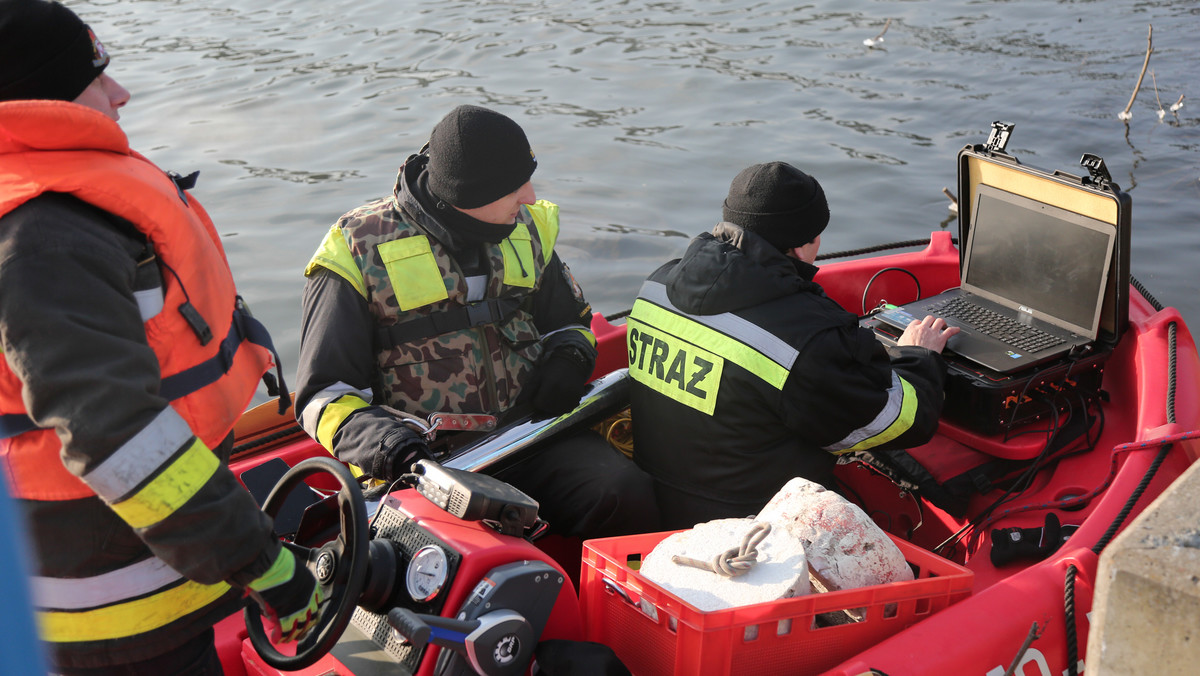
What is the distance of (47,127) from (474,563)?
3.25 ft

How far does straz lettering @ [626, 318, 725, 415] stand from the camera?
2521 mm

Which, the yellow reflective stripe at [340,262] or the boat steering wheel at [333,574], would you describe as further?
the yellow reflective stripe at [340,262]

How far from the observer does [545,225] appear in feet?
9.84

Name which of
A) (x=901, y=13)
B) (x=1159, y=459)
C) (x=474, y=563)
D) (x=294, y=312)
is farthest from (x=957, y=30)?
(x=474, y=563)

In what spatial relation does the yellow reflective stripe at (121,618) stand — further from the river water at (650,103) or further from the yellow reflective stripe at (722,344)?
the river water at (650,103)

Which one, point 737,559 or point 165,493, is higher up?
point 165,493

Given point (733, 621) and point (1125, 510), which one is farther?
point (1125, 510)

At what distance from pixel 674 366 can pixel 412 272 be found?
717 millimetres

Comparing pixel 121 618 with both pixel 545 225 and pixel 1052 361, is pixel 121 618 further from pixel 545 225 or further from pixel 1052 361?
pixel 1052 361

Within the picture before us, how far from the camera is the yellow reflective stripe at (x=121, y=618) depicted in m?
1.65

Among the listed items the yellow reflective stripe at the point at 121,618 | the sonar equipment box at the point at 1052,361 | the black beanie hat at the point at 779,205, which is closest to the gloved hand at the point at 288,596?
the yellow reflective stripe at the point at 121,618

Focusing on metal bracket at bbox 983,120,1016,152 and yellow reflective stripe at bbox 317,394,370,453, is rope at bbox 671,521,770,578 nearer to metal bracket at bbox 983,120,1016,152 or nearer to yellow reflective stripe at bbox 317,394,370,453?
yellow reflective stripe at bbox 317,394,370,453

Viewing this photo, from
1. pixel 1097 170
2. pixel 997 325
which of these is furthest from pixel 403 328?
pixel 1097 170

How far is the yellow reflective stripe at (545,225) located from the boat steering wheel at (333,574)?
51.6 inches
